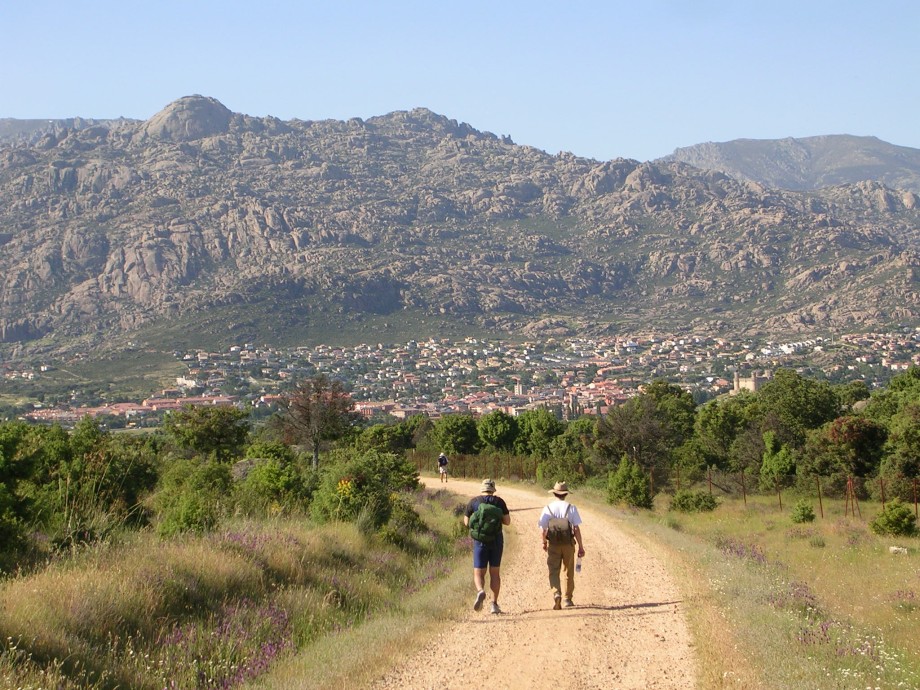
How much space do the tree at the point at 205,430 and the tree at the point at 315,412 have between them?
2.58m

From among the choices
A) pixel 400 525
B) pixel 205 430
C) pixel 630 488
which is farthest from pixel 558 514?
pixel 205 430

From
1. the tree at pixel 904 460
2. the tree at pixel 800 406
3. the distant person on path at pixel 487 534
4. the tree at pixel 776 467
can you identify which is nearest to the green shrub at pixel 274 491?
the distant person on path at pixel 487 534

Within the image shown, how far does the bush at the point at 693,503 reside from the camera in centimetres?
2733

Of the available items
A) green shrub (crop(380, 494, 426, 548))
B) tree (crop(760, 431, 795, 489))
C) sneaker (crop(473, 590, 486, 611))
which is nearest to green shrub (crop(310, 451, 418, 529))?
green shrub (crop(380, 494, 426, 548))

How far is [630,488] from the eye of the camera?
2753 centimetres

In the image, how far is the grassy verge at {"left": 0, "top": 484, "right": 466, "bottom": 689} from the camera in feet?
24.1

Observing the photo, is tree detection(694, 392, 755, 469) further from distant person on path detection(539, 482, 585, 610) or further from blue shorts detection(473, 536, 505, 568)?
blue shorts detection(473, 536, 505, 568)

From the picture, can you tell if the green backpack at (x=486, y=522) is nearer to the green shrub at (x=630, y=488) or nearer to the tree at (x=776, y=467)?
the green shrub at (x=630, y=488)

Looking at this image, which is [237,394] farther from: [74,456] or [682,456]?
[74,456]

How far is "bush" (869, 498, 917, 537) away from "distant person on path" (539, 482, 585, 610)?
13.9 meters

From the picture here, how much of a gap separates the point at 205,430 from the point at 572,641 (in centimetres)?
2663

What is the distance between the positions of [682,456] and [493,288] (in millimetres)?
131162

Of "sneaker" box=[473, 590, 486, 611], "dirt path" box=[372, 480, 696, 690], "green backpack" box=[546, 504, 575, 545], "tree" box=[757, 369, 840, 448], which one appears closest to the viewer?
"dirt path" box=[372, 480, 696, 690]

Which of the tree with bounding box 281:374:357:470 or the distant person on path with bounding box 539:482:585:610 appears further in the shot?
the tree with bounding box 281:374:357:470
